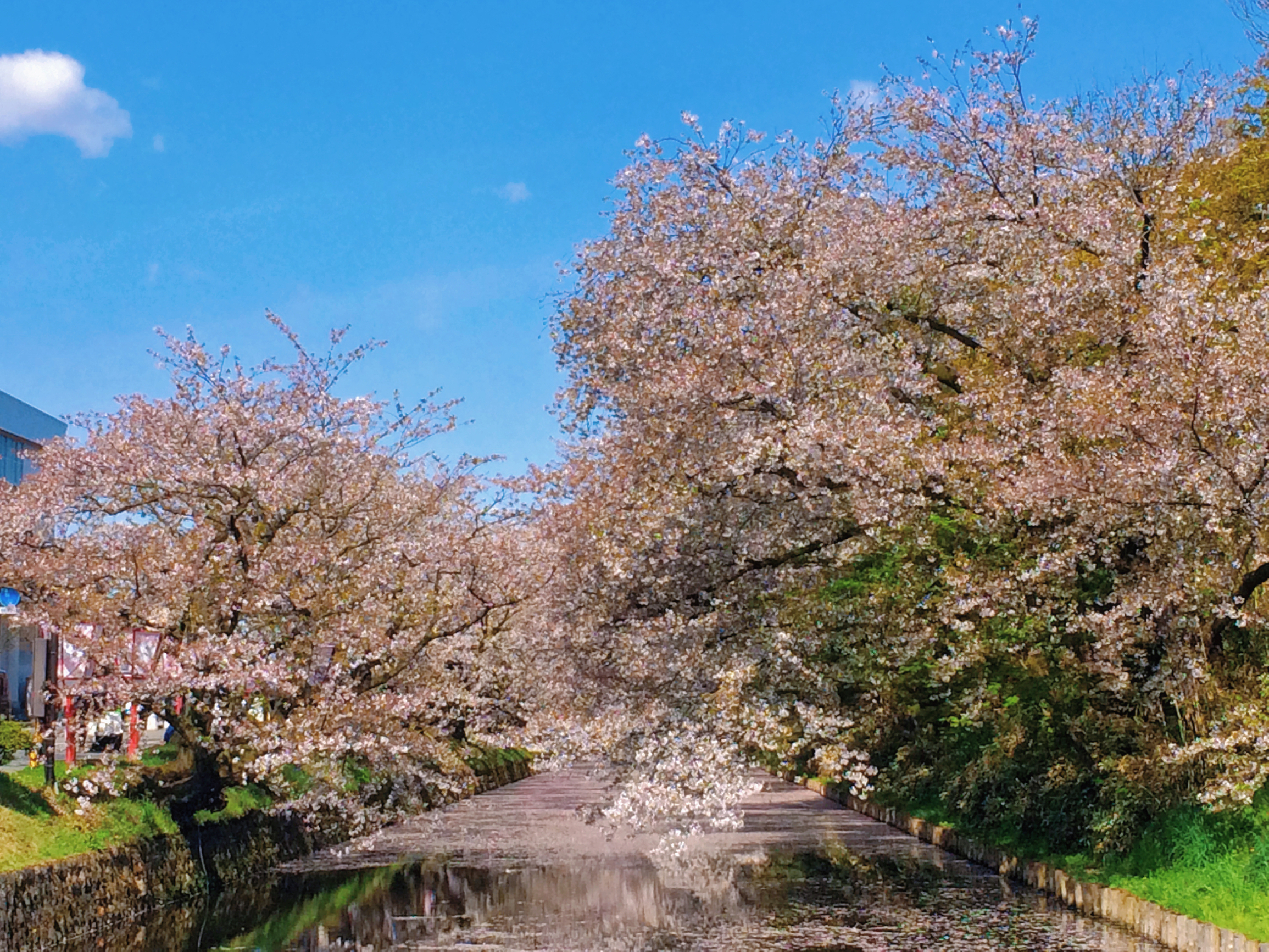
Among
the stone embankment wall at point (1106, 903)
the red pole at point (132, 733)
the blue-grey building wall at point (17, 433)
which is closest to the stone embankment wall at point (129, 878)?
the red pole at point (132, 733)

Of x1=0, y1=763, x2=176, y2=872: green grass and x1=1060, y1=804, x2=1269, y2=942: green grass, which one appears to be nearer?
x1=1060, y1=804, x2=1269, y2=942: green grass

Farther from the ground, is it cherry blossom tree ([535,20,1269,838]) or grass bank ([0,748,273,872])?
cherry blossom tree ([535,20,1269,838])

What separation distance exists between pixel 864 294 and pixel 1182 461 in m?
6.38

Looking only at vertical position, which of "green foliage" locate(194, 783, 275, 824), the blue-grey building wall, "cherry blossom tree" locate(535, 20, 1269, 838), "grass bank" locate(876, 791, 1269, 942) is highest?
the blue-grey building wall

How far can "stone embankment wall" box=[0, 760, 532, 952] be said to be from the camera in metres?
15.4

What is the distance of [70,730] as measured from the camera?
1898 cm

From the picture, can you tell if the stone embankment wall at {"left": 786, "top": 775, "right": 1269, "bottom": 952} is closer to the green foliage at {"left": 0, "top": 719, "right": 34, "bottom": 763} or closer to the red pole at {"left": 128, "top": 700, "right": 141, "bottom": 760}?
the red pole at {"left": 128, "top": 700, "right": 141, "bottom": 760}

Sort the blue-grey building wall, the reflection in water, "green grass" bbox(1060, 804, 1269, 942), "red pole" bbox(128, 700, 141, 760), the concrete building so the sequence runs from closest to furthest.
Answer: "green grass" bbox(1060, 804, 1269, 942) → the reflection in water → "red pole" bbox(128, 700, 141, 760) → the concrete building → the blue-grey building wall

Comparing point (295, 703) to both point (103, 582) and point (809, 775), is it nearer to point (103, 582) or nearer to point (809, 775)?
point (103, 582)

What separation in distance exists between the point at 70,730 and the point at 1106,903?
45.9 ft

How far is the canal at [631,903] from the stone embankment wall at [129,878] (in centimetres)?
38

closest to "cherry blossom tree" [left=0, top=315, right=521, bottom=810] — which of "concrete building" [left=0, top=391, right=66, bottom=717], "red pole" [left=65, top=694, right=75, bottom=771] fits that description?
"red pole" [left=65, top=694, right=75, bottom=771]

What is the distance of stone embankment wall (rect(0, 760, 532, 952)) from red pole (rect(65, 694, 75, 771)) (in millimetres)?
1726

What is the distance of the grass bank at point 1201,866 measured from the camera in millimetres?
13133
